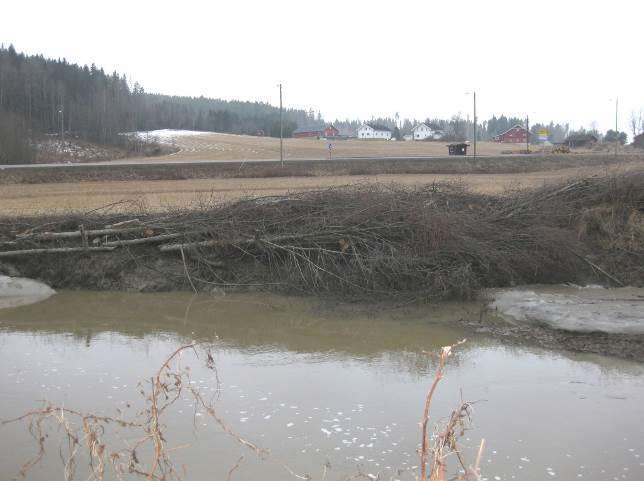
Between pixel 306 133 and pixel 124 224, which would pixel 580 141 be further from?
pixel 124 224

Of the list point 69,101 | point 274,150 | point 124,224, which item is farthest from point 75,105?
point 124,224

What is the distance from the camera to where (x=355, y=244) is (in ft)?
47.8

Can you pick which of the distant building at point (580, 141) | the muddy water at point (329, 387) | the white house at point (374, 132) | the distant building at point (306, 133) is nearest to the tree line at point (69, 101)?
the distant building at point (306, 133)

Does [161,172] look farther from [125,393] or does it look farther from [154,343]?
[125,393]

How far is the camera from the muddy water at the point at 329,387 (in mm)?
6055

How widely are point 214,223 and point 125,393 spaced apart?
25.9ft

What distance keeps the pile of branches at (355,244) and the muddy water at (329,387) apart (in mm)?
1331

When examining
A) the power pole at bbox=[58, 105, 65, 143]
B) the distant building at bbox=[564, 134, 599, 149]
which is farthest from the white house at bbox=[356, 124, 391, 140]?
the power pole at bbox=[58, 105, 65, 143]

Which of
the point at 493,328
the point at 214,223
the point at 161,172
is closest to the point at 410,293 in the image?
the point at 493,328

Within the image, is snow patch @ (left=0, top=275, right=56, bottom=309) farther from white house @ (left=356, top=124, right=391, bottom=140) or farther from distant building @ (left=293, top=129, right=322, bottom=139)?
white house @ (left=356, top=124, right=391, bottom=140)

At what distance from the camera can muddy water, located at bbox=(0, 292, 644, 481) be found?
19.9 ft

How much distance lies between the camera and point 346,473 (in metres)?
5.71

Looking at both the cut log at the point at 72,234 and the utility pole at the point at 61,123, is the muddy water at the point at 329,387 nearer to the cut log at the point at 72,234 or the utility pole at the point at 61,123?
the cut log at the point at 72,234

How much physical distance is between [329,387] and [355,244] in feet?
22.1
